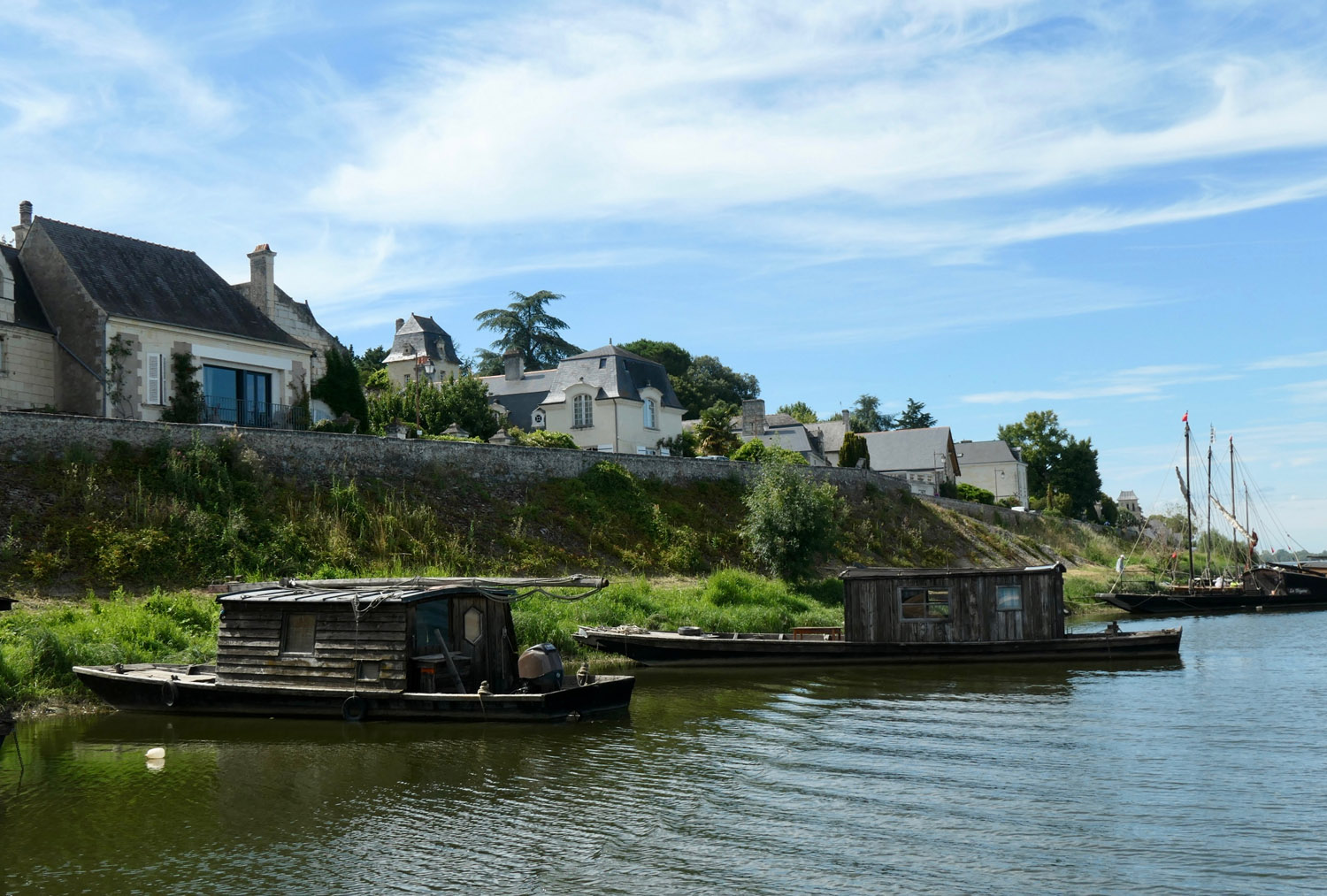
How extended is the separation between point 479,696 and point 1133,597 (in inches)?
1432

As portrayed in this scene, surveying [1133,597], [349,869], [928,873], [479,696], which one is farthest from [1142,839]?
[1133,597]

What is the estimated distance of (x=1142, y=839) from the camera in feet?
40.7

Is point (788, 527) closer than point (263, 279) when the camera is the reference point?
Yes

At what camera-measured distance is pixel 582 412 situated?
60.2 meters

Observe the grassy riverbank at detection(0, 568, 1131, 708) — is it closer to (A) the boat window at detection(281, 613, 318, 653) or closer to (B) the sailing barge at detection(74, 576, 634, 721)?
(B) the sailing barge at detection(74, 576, 634, 721)

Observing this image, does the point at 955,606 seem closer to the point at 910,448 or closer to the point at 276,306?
the point at 276,306

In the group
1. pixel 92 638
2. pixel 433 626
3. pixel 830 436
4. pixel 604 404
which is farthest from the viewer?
pixel 830 436

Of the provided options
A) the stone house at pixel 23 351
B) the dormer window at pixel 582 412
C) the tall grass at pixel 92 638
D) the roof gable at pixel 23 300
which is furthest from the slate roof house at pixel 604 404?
the tall grass at pixel 92 638

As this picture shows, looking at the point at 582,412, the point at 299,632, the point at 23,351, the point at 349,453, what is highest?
the point at 582,412

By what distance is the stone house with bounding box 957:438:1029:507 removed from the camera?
92812 mm

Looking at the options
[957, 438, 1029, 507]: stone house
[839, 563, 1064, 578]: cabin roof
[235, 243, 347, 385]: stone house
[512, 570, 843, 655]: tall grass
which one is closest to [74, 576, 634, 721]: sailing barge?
[512, 570, 843, 655]: tall grass

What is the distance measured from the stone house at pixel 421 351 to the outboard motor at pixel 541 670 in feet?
181

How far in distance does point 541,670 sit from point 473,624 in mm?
1830

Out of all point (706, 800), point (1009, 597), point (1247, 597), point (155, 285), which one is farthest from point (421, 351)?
point (706, 800)
